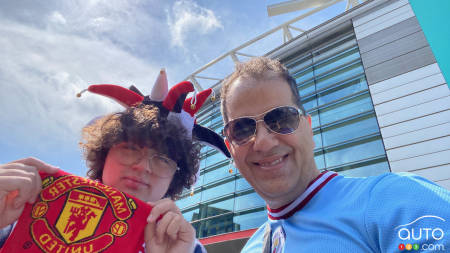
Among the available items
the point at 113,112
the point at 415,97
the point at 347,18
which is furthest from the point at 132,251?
the point at 347,18

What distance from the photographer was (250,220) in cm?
1089

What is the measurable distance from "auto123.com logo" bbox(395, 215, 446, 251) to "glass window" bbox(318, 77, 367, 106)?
1150cm

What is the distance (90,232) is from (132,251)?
22 cm

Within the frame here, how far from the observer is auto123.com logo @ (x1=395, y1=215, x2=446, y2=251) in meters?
0.83

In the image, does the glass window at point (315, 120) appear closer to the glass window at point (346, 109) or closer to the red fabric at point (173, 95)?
the glass window at point (346, 109)

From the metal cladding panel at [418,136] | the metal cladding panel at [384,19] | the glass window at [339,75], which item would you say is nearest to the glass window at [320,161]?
the metal cladding panel at [418,136]

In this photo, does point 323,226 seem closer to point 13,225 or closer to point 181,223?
point 181,223

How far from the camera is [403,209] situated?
0.95m

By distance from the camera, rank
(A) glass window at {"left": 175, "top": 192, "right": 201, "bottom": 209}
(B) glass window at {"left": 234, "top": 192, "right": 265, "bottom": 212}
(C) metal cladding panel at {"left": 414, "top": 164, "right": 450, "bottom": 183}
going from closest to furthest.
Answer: (C) metal cladding panel at {"left": 414, "top": 164, "right": 450, "bottom": 183} < (B) glass window at {"left": 234, "top": 192, "right": 265, "bottom": 212} < (A) glass window at {"left": 175, "top": 192, "right": 201, "bottom": 209}

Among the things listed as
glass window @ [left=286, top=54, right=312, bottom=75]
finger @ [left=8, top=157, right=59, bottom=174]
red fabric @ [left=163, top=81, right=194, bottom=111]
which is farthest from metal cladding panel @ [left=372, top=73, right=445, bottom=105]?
finger @ [left=8, top=157, right=59, bottom=174]

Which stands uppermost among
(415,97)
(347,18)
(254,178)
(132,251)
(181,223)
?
(347,18)

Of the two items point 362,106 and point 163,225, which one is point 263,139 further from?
point 362,106

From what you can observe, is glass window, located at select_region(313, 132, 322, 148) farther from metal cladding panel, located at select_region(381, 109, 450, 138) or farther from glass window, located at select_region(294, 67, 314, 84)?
glass window, located at select_region(294, 67, 314, 84)

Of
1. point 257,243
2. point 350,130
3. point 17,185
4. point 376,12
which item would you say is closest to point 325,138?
point 350,130
